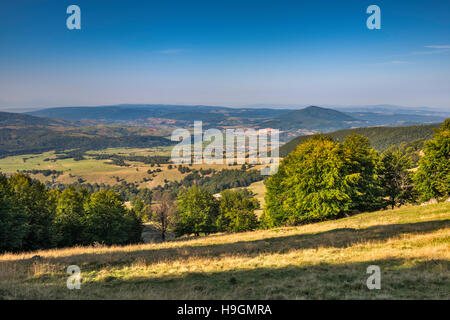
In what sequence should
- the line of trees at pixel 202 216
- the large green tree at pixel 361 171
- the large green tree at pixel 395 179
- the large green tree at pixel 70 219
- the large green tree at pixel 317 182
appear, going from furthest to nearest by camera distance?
1. the line of trees at pixel 202 216
2. the large green tree at pixel 395 179
3. the large green tree at pixel 70 219
4. the large green tree at pixel 361 171
5. the large green tree at pixel 317 182

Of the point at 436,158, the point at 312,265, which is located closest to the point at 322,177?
the point at 436,158

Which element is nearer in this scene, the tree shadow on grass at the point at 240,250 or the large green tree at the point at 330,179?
the tree shadow on grass at the point at 240,250

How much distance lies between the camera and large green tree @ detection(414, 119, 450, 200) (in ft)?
119

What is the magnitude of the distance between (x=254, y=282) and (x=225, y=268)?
2.93 m

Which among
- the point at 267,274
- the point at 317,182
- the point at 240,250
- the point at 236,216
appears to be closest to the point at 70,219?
the point at 240,250

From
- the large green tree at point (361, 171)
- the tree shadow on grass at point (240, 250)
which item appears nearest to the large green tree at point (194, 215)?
the large green tree at point (361, 171)

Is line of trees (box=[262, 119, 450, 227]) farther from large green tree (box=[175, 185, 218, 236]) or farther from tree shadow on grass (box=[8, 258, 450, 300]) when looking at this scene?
tree shadow on grass (box=[8, 258, 450, 300])

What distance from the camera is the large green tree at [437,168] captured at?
119ft

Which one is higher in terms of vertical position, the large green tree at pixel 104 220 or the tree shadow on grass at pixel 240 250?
the tree shadow on grass at pixel 240 250

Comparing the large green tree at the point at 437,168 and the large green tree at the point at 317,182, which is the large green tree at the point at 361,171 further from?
the large green tree at the point at 437,168

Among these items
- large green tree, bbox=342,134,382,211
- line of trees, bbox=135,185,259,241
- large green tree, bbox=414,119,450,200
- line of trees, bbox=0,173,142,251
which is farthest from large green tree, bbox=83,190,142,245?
large green tree, bbox=414,119,450,200

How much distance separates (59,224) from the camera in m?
40.2

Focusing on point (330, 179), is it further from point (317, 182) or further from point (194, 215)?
point (194, 215)

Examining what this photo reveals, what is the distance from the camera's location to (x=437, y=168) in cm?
3684
